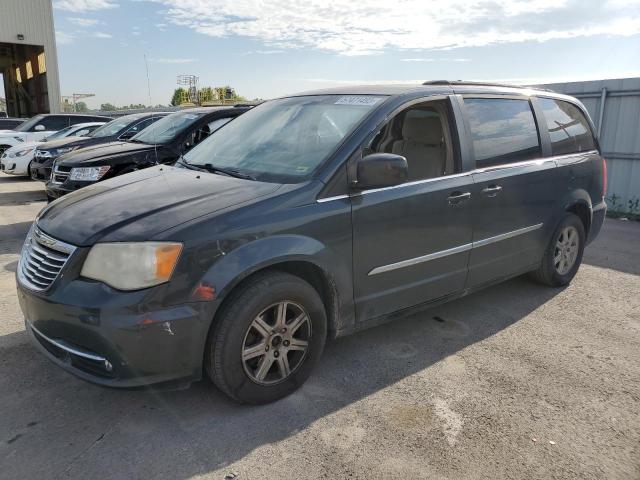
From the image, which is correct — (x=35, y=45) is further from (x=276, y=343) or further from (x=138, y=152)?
(x=276, y=343)

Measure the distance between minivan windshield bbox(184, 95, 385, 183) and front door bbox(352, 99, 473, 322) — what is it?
0.27 metres

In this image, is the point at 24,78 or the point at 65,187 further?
the point at 24,78

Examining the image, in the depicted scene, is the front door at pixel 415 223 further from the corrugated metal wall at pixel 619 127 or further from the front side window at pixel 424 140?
the corrugated metal wall at pixel 619 127

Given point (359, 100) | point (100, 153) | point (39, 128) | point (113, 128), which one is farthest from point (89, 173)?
point (39, 128)

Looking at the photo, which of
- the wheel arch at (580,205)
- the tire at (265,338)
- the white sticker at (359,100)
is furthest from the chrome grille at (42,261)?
the wheel arch at (580,205)

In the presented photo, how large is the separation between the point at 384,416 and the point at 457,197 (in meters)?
1.62

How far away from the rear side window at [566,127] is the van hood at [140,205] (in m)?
2.88

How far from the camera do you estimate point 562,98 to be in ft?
16.3

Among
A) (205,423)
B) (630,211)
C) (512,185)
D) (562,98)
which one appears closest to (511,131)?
(512,185)

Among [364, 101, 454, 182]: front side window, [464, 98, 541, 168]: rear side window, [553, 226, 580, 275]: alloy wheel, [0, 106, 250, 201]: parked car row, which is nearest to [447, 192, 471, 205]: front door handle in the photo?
[364, 101, 454, 182]: front side window

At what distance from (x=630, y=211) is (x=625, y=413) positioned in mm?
7654

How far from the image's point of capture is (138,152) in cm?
726

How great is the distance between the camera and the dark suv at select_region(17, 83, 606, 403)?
262 centimetres

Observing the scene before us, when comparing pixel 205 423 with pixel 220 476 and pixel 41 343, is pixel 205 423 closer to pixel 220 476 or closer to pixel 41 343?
pixel 220 476
